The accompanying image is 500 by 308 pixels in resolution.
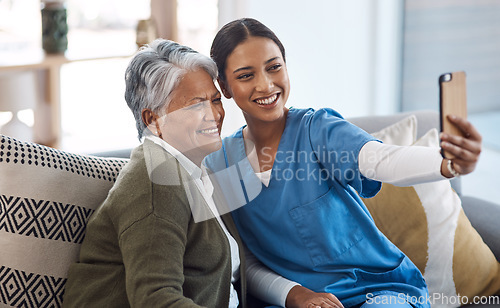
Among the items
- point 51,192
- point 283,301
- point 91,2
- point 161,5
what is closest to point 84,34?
point 91,2

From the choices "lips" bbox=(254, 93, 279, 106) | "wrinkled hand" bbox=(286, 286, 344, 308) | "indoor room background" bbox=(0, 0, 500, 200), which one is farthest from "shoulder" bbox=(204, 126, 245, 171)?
"indoor room background" bbox=(0, 0, 500, 200)

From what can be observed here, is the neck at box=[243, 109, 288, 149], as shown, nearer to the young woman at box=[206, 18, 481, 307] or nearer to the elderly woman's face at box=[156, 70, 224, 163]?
the young woman at box=[206, 18, 481, 307]

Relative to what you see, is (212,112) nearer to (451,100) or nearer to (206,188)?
(206,188)

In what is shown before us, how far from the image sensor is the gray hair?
50.4 inches

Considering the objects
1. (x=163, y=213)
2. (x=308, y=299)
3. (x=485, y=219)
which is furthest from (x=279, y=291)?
(x=485, y=219)

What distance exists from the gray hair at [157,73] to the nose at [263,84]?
0.44 ft

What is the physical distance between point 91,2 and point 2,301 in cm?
202

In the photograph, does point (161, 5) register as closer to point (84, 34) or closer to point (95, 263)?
point (84, 34)

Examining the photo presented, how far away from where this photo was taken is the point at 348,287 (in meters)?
1.44

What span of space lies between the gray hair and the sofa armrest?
102cm

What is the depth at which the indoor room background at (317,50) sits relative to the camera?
3006 millimetres

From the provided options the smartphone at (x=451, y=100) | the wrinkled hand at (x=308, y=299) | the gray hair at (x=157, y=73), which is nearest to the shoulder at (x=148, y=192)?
the gray hair at (x=157, y=73)

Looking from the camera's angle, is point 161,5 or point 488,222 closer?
point 488,222

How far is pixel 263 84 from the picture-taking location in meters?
1.41
